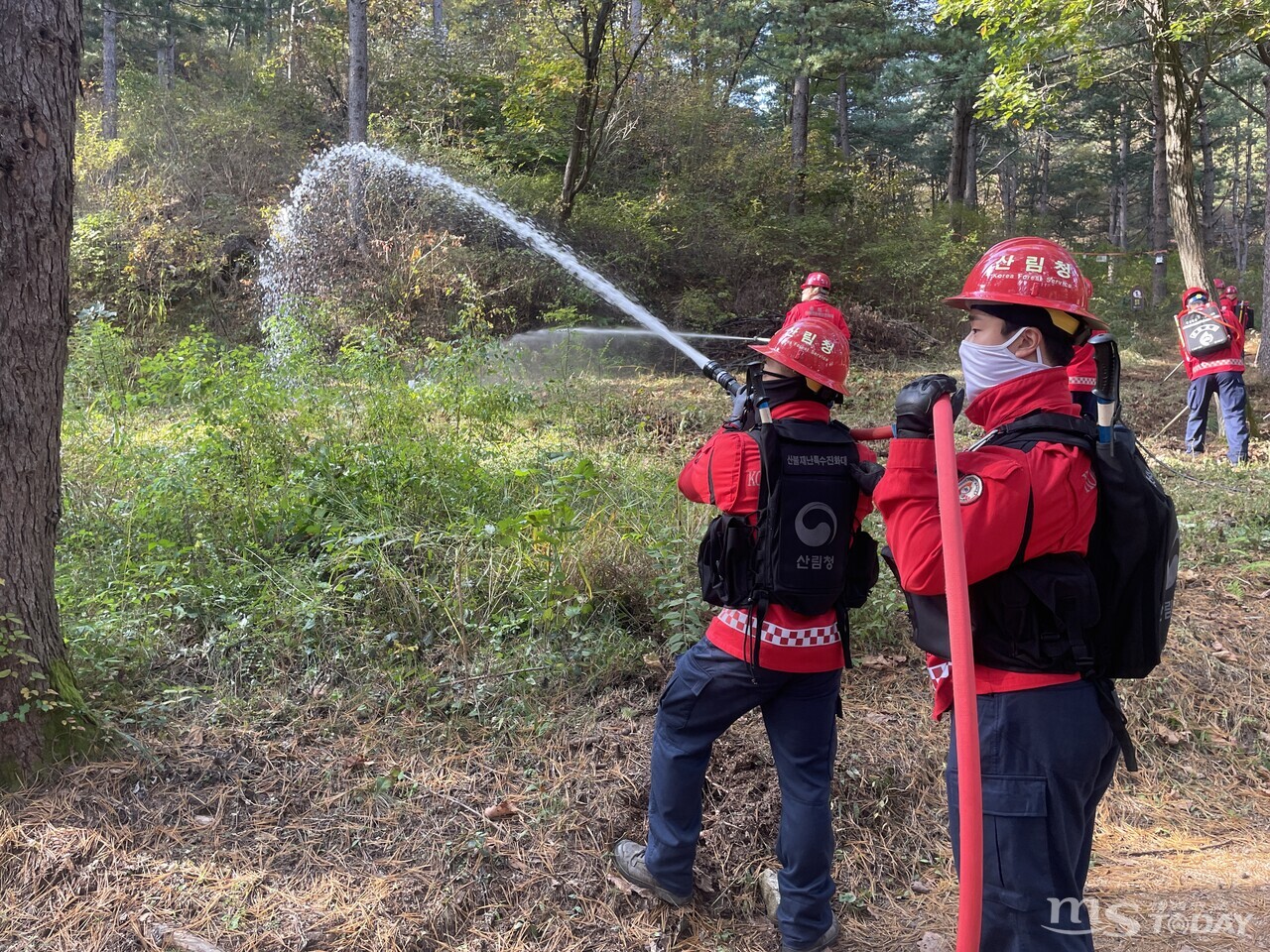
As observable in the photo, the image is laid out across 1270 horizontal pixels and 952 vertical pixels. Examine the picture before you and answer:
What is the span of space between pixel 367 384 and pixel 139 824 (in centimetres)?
423

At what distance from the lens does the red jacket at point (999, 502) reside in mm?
1981

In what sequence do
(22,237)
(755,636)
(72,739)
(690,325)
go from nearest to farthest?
(755,636)
(22,237)
(72,739)
(690,325)

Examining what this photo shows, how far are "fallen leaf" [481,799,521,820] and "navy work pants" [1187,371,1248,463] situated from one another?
9217mm


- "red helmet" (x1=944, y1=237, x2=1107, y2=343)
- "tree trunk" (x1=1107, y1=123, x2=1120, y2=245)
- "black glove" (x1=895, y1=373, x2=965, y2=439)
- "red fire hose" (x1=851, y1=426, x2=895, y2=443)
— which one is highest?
"tree trunk" (x1=1107, y1=123, x2=1120, y2=245)

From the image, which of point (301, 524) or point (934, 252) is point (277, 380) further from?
point (934, 252)

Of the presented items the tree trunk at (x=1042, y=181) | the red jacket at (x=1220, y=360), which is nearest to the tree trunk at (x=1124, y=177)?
the tree trunk at (x=1042, y=181)

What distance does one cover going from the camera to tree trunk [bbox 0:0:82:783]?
3.05 meters

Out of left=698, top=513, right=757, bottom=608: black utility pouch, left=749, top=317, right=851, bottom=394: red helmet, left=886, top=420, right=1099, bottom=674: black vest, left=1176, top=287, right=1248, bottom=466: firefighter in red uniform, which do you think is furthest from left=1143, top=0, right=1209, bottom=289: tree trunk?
left=886, top=420, right=1099, bottom=674: black vest

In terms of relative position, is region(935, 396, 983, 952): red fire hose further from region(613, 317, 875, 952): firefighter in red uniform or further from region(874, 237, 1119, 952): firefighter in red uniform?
region(613, 317, 875, 952): firefighter in red uniform

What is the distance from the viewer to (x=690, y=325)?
662 inches

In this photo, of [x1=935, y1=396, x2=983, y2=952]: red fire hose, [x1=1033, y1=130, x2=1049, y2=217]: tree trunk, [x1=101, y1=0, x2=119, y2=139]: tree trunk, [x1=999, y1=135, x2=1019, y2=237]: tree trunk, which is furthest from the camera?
[x1=999, y1=135, x2=1019, y2=237]: tree trunk

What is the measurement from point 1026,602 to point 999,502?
0.27 meters

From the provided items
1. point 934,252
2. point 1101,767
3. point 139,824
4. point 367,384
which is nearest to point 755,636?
point 1101,767

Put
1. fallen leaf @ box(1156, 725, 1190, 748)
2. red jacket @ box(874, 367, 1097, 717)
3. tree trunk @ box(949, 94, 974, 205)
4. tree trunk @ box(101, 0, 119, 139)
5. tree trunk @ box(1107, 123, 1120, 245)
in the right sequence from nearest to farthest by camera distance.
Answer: red jacket @ box(874, 367, 1097, 717), fallen leaf @ box(1156, 725, 1190, 748), tree trunk @ box(101, 0, 119, 139), tree trunk @ box(949, 94, 974, 205), tree trunk @ box(1107, 123, 1120, 245)
